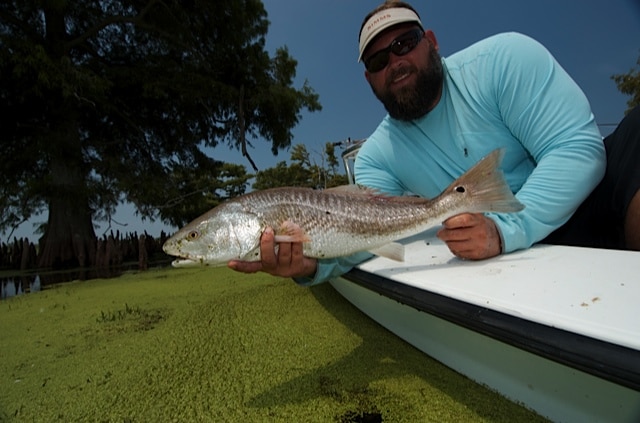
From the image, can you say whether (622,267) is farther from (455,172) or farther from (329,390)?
(329,390)

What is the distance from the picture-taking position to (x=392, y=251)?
1892mm

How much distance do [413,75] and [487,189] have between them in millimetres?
1106

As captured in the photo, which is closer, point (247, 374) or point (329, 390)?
point (329, 390)

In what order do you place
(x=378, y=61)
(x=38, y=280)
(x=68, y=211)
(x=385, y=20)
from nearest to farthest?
1. (x=385, y=20)
2. (x=378, y=61)
3. (x=38, y=280)
4. (x=68, y=211)

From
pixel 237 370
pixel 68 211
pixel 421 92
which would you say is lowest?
pixel 237 370

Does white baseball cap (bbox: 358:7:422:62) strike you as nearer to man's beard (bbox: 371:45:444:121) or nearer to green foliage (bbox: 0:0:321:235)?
man's beard (bbox: 371:45:444:121)

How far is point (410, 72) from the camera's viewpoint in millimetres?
2383

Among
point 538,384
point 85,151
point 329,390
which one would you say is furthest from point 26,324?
point 85,151

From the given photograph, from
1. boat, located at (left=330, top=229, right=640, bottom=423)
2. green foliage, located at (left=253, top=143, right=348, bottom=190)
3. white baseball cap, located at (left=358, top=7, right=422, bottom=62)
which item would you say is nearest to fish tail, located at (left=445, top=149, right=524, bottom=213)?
boat, located at (left=330, top=229, right=640, bottom=423)

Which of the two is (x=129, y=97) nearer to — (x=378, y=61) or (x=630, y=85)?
(x=378, y=61)

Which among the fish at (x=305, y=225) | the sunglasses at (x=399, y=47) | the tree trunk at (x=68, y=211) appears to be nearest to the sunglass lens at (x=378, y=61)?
the sunglasses at (x=399, y=47)

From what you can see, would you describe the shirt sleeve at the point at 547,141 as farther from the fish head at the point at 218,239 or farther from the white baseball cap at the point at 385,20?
the fish head at the point at 218,239

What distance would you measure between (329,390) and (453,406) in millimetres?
612

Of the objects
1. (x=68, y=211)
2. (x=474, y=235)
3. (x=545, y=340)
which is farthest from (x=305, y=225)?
(x=68, y=211)
